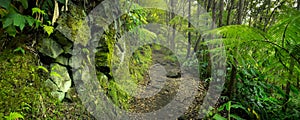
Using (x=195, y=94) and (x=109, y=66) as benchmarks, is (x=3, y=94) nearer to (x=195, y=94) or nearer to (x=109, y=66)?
(x=109, y=66)

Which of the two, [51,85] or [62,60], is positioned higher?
[62,60]

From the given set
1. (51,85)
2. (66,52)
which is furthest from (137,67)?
(51,85)

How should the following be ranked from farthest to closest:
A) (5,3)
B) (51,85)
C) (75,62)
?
(75,62)
(51,85)
(5,3)

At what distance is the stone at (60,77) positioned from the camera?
218cm

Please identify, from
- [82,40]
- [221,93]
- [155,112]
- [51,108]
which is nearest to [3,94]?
[51,108]

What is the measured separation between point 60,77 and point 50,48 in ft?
1.25

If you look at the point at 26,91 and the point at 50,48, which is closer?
the point at 26,91

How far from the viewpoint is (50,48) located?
2.27 metres

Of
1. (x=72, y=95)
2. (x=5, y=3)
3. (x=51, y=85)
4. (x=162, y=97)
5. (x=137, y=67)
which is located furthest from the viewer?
(x=137, y=67)

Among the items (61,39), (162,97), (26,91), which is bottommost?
(162,97)

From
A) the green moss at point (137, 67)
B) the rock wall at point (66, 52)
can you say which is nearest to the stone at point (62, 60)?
the rock wall at point (66, 52)

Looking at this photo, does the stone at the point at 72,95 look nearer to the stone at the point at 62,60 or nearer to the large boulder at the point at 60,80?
the large boulder at the point at 60,80

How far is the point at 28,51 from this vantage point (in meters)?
2.09

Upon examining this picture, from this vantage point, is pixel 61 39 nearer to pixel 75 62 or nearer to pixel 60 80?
pixel 75 62
